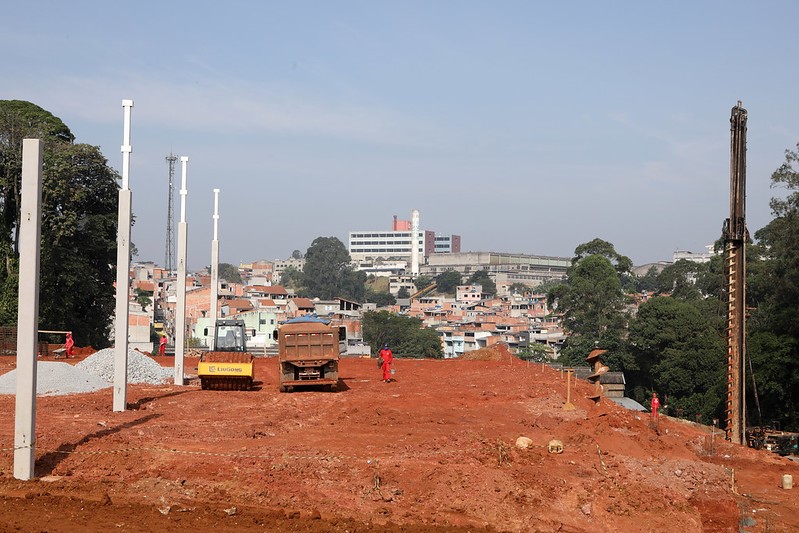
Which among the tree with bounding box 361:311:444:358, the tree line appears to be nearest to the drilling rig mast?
the tree line

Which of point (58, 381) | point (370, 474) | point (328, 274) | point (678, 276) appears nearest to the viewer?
point (370, 474)

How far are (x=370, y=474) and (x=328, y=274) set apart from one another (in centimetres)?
17492

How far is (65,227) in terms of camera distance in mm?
51375

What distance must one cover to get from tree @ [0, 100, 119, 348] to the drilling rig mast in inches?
1404

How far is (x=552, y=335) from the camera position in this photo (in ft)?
404

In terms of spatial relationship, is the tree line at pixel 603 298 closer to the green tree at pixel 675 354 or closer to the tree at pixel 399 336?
the green tree at pixel 675 354

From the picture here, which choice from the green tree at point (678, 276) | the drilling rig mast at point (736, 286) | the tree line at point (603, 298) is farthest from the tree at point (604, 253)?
the drilling rig mast at point (736, 286)

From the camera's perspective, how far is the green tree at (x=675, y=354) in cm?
6519

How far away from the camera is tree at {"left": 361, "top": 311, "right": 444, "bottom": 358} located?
91.5 m

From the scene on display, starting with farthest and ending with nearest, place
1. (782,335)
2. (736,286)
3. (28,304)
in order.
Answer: (782,335) → (736,286) → (28,304)

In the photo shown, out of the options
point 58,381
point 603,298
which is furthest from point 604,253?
point 58,381

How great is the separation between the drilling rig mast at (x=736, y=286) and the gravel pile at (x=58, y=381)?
20.5 m

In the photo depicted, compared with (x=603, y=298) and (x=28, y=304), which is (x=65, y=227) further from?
(x=603, y=298)

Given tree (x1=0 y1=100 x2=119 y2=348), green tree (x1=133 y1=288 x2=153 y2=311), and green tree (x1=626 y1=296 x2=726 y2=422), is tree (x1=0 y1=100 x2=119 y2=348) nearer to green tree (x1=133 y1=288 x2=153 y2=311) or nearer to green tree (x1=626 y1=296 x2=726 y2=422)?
green tree (x1=626 y1=296 x2=726 y2=422)
